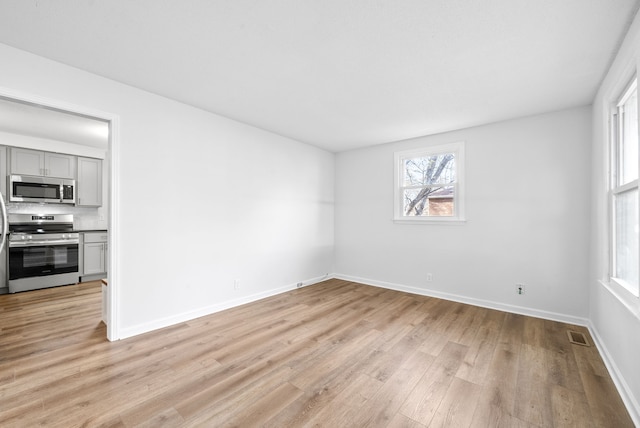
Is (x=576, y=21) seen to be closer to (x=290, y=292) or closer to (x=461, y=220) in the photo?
(x=461, y=220)

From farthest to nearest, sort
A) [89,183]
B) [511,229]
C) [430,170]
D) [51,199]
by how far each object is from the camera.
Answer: [89,183]
[51,199]
[430,170]
[511,229]

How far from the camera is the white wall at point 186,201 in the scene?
2650mm

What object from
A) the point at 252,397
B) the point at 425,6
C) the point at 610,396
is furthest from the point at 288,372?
the point at 425,6

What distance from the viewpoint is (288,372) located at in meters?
2.14

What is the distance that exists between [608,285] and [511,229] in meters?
1.28

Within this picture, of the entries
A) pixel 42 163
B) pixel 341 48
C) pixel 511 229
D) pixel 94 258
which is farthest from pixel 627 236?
pixel 42 163

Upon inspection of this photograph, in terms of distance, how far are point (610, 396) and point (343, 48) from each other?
3.13 meters

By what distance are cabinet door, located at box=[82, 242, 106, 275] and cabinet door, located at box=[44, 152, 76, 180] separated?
1.36 m

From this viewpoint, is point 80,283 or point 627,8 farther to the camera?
point 80,283

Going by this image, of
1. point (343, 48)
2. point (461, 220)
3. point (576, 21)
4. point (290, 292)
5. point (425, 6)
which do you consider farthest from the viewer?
point (290, 292)

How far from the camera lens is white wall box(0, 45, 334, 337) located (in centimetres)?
265

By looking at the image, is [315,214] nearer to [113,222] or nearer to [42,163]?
[113,222]

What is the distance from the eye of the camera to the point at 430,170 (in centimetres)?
436

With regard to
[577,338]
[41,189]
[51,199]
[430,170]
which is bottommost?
[577,338]
